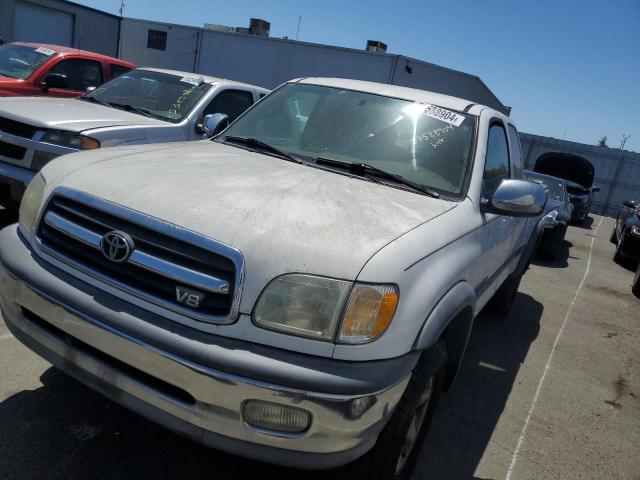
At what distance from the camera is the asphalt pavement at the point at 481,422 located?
249 centimetres

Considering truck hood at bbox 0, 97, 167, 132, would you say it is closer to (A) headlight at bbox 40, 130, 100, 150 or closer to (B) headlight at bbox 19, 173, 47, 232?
(A) headlight at bbox 40, 130, 100, 150

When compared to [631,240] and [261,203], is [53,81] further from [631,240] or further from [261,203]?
[631,240]

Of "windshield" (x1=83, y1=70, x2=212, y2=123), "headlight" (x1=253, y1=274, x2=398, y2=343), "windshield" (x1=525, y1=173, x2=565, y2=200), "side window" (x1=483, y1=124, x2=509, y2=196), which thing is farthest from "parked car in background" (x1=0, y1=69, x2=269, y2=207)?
"windshield" (x1=525, y1=173, x2=565, y2=200)

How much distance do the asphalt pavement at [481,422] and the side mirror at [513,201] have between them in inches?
53.6

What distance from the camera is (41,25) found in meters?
20.6

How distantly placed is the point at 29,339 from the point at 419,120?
7.77 ft

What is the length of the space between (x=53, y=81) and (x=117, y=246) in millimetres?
5966

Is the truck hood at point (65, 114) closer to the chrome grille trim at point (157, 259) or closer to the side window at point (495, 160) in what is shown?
the chrome grille trim at point (157, 259)

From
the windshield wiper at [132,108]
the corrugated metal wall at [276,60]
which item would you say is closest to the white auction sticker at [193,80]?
the windshield wiper at [132,108]

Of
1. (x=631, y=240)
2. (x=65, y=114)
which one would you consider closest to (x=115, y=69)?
(x=65, y=114)

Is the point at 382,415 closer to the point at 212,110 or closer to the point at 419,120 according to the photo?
the point at 419,120

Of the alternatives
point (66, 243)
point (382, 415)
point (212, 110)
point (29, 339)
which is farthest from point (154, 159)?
point (212, 110)

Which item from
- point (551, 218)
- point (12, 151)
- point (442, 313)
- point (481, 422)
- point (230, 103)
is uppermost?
point (230, 103)

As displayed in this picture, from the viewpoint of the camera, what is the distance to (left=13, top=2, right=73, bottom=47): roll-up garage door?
19.9 m
